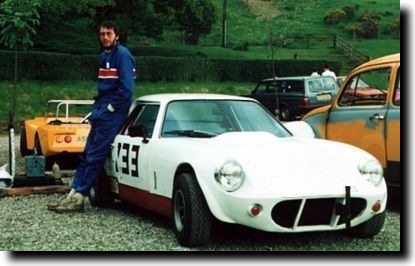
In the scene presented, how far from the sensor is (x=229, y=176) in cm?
577

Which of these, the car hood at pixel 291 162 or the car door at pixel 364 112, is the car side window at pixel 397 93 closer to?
the car door at pixel 364 112

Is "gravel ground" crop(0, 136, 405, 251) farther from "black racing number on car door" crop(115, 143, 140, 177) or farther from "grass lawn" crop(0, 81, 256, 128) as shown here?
"grass lawn" crop(0, 81, 256, 128)

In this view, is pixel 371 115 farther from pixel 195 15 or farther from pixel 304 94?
pixel 195 15

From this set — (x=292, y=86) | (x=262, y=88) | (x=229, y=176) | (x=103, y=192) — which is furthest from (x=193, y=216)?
(x=262, y=88)

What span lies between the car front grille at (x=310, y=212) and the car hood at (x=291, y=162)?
113 millimetres

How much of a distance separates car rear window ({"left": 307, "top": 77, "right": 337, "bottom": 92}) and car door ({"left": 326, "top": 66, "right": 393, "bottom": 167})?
1525cm

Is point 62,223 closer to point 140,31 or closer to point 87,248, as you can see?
point 87,248

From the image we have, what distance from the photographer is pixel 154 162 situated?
677 cm

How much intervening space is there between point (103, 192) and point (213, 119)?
179cm

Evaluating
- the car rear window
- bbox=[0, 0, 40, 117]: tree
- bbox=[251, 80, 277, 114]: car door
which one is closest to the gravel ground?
bbox=[0, 0, 40, 117]: tree

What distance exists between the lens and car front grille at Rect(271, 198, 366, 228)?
18.8ft

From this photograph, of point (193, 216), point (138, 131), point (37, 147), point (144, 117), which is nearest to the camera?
point (193, 216)

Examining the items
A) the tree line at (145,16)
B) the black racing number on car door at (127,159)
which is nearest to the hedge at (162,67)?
the tree line at (145,16)

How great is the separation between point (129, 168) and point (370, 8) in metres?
68.0
